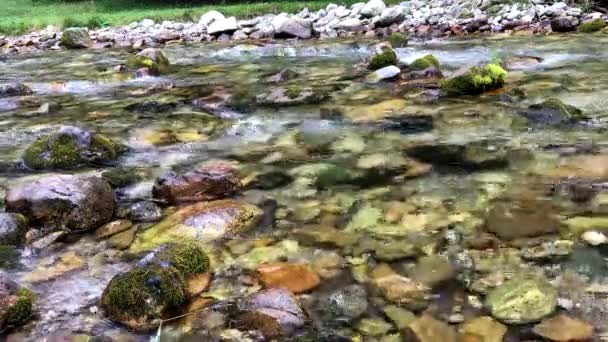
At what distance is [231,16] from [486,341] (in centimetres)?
2099

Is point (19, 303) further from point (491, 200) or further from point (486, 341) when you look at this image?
point (491, 200)

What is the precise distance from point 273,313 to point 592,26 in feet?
43.9

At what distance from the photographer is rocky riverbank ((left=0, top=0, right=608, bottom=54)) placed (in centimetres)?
1612

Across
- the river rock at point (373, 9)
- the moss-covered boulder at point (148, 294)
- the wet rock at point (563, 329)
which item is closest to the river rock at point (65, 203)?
the moss-covered boulder at point (148, 294)

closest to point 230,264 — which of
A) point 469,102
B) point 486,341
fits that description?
point 486,341

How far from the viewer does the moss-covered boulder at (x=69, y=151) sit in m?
5.94

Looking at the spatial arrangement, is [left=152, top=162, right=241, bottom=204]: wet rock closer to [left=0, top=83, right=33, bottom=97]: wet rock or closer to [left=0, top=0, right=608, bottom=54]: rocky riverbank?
[left=0, top=83, right=33, bottom=97]: wet rock

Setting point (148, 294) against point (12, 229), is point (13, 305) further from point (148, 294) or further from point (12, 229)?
point (12, 229)

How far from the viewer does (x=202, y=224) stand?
439cm

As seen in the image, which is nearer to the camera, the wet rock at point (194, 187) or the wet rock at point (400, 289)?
the wet rock at point (400, 289)

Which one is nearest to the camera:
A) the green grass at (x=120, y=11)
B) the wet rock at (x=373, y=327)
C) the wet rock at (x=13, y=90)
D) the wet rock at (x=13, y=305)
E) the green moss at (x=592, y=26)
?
the wet rock at (x=373, y=327)

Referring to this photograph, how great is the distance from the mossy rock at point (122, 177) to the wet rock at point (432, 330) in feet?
10.1

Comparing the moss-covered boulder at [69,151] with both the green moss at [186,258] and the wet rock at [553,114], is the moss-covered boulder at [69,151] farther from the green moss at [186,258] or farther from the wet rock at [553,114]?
the wet rock at [553,114]

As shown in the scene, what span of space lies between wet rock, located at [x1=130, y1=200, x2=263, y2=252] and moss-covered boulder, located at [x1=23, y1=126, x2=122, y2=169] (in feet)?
5.83
